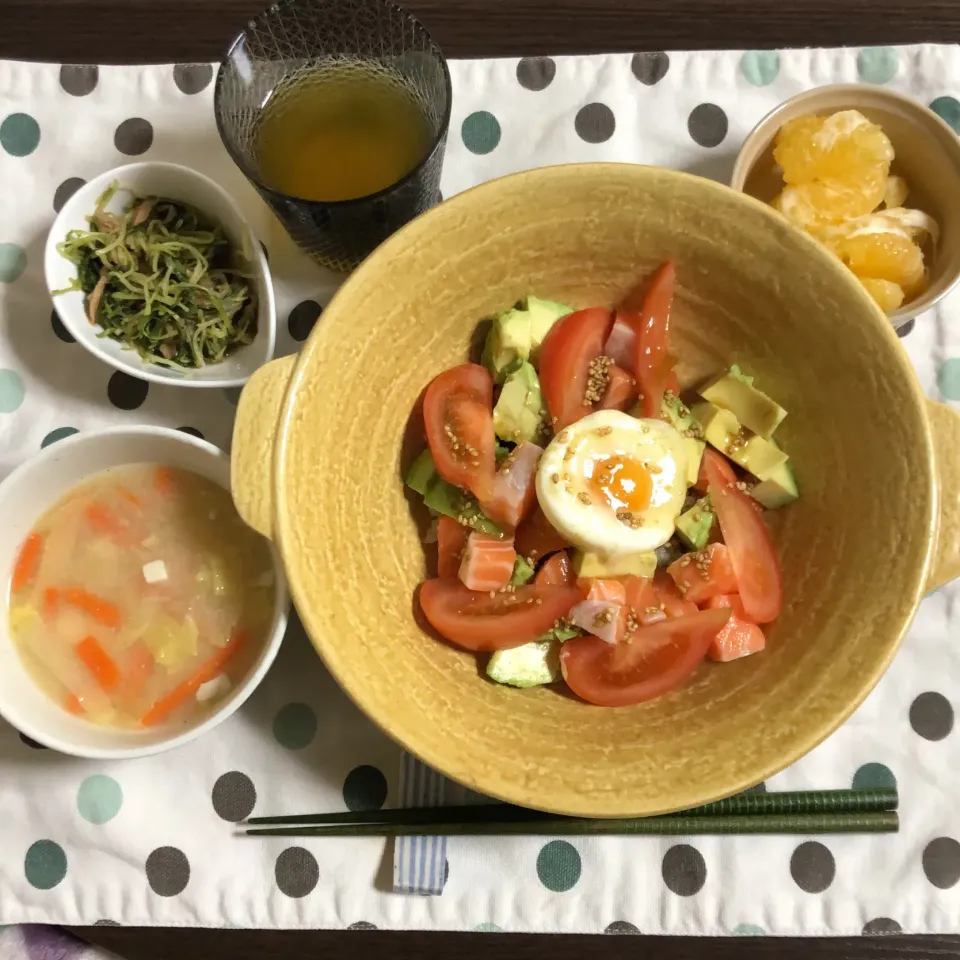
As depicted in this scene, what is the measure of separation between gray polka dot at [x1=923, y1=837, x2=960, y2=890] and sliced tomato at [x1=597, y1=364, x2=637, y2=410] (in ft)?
2.85

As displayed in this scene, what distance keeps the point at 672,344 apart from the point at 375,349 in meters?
0.49

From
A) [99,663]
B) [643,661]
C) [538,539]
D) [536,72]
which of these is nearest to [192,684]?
[99,663]

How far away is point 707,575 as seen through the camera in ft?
4.09

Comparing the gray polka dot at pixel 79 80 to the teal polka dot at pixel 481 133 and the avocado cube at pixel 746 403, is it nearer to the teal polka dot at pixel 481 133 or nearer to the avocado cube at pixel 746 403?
the teal polka dot at pixel 481 133

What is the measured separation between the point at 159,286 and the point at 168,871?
0.97 meters

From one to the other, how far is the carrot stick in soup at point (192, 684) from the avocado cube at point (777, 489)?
87 centimetres

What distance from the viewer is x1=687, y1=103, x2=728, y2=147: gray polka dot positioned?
1.53 meters

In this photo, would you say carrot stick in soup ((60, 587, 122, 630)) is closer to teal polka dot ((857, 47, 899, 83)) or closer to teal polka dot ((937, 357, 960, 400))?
teal polka dot ((937, 357, 960, 400))

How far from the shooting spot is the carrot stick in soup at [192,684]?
1354mm

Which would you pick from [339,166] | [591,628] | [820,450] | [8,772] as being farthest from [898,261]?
[8,772]

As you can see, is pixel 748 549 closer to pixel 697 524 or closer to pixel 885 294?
pixel 697 524

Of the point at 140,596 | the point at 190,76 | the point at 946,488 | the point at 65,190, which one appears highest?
the point at 190,76

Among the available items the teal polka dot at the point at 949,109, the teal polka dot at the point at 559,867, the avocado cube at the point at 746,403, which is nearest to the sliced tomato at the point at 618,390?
the avocado cube at the point at 746,403

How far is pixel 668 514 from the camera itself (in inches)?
50.1
